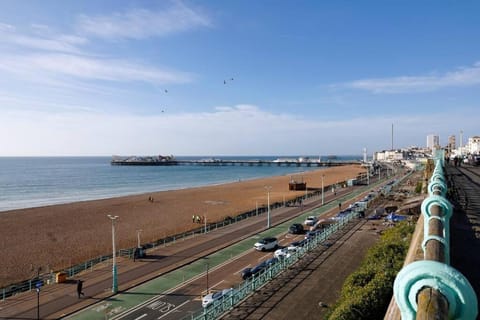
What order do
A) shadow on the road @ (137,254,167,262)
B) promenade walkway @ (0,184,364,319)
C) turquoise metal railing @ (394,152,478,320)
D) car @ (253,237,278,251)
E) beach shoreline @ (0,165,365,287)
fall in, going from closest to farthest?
turquoise metal railing @ (394,152,478,320)
promenade walkway @ (0,184,364,319)
shadow on the road @ (137,254,167,262)
car @ (253,237,278,251)
beach shoreline @ (0,165,365,287)

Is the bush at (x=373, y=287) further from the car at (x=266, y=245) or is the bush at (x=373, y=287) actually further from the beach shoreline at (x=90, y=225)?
the beach shoreline at (x=90, y=225)

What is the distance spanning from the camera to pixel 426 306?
223 cm

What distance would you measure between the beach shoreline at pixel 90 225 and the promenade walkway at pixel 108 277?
19.7 feet

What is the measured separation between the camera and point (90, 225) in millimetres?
45938

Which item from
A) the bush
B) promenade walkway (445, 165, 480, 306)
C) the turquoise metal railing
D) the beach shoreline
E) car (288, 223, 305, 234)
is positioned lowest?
the beach shoreline

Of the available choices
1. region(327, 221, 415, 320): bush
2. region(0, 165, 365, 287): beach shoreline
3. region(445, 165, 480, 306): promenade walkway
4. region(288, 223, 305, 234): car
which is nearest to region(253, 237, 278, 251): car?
region(288, 223, 305, 234): car

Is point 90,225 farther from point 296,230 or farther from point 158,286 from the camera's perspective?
point 158,286

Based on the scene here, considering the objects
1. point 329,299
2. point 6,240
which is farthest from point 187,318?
point 6,240

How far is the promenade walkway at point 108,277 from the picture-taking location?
64.7 ft

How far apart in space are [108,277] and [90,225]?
23.9 m

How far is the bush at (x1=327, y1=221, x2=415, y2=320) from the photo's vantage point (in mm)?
10898

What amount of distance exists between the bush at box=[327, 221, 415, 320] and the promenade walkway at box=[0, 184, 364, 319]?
1286 centimetres

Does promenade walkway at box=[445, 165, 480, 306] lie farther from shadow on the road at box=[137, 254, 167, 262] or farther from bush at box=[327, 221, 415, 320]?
shadow on the road at box=[137, 254, 167, 262]

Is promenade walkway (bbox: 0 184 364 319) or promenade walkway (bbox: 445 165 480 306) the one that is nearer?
promenade walkway (bbox: 445 165 480 306)
